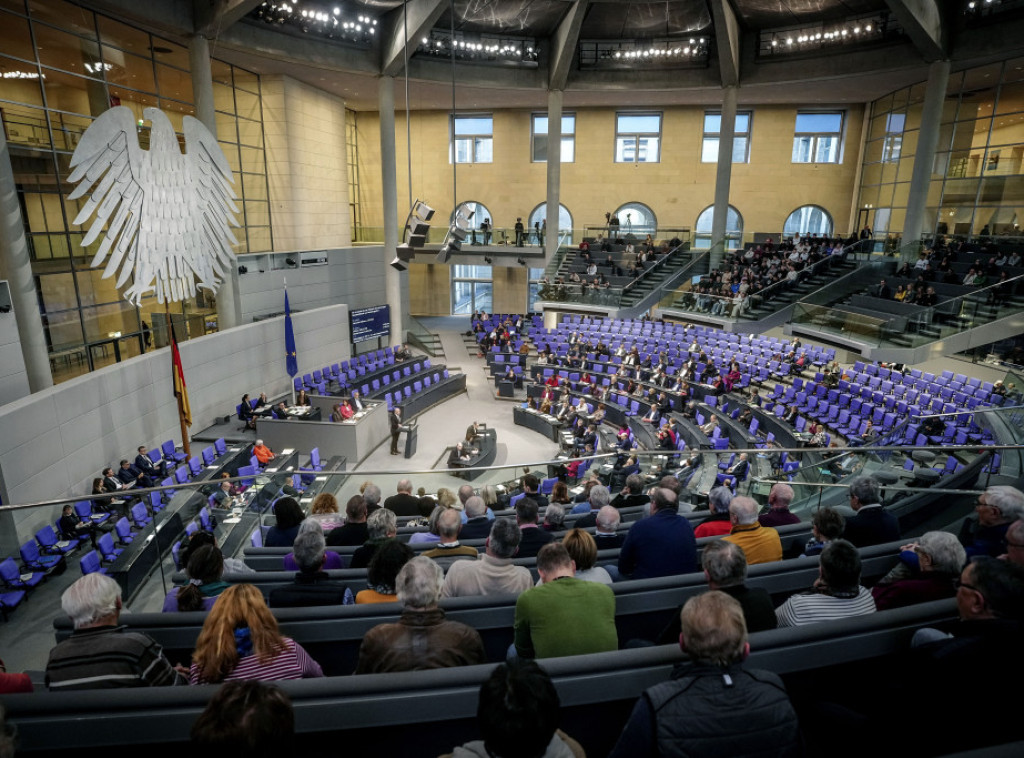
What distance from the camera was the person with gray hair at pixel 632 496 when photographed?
262 inches

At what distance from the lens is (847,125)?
27.0m

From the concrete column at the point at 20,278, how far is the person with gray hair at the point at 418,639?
11.7m

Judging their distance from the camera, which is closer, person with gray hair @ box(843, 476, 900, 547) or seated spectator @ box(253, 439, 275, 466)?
person with gray hair @ box(843, 476, 900, 547)

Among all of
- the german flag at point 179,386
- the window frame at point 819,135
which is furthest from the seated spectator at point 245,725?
the window frame at point 819,135

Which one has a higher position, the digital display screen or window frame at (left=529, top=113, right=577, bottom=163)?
window frame at (left=529, top=113, right=577, bottom=163)

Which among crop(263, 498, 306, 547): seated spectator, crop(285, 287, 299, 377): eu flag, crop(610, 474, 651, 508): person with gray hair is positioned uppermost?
crop(263, 498, 306, 547): seated spectator

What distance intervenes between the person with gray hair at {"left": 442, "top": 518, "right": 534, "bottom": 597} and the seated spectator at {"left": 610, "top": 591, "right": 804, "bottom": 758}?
1430 millimetres

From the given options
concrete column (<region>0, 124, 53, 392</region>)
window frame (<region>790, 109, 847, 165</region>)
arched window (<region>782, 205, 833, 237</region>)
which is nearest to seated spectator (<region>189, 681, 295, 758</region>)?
concrete column (<region>0, 124, 53, 392</region>)

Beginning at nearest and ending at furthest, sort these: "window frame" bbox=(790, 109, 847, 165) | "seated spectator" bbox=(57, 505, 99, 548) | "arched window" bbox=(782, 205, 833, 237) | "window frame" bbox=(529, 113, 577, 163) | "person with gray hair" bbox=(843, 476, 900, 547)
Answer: "person with gray hair" bbox=(843, 476, 900, 547), "seated spectator" bbox=(57, 505, 99, 548), "window frame" bbox=(790, 109, 847, 165), "arched window" bbox=(782, 205, 833, 237), "window frame" bbox=(529, 113, 577, 163)

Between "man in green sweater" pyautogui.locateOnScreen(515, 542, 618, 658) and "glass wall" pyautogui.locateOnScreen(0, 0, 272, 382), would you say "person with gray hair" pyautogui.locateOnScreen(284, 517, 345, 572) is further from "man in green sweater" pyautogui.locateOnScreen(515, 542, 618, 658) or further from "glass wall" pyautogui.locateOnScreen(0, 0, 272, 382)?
"glass wall" pyautogui.locateOnScreen(0, 0, 272, 382)

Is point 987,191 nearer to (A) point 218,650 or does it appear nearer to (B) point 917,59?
(B) point 917,59

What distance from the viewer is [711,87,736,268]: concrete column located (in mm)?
22859

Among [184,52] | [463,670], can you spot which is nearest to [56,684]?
[463,670]

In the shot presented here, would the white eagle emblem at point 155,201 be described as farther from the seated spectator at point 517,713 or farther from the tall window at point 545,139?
the tall window at point 545,139
